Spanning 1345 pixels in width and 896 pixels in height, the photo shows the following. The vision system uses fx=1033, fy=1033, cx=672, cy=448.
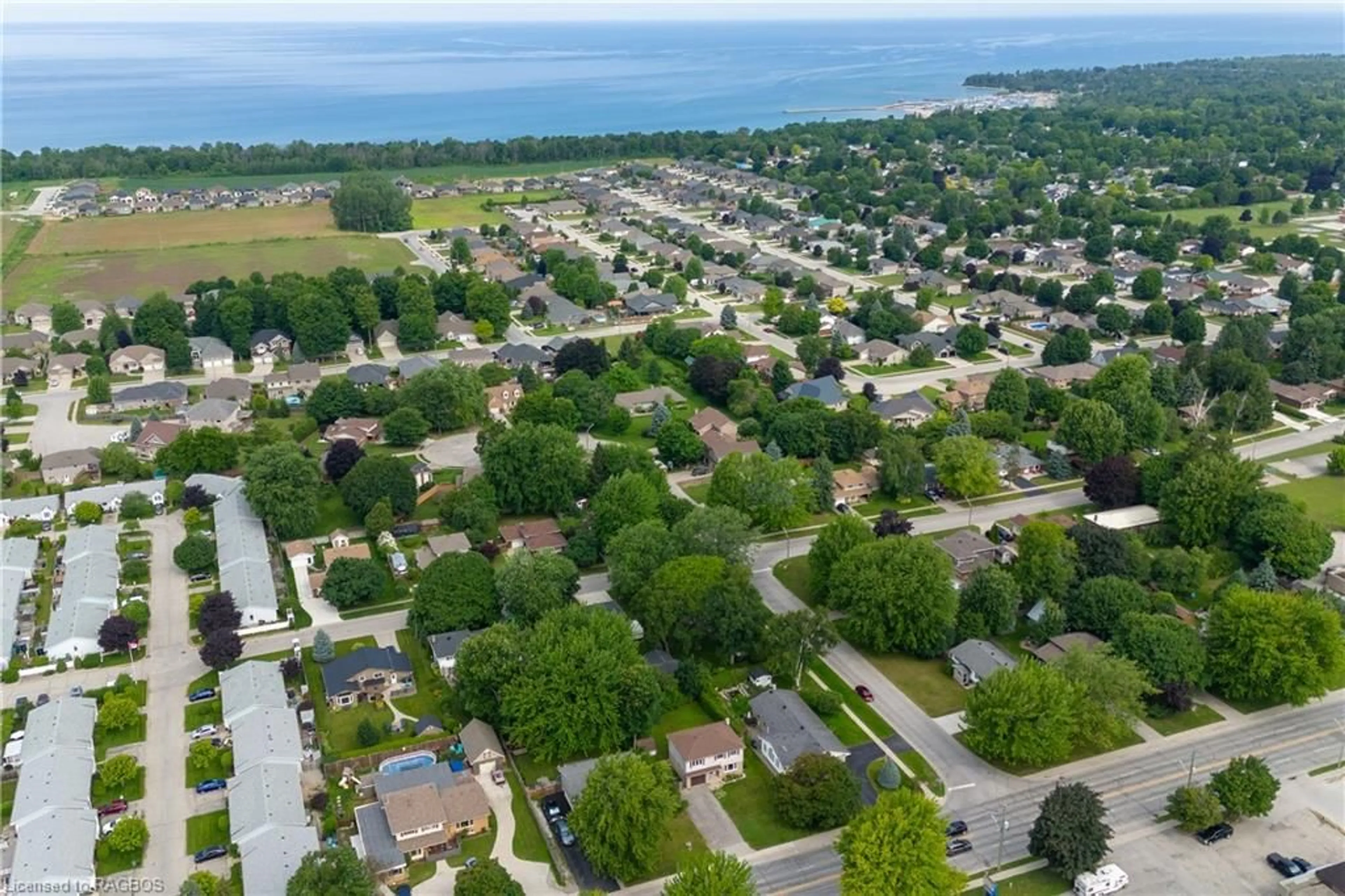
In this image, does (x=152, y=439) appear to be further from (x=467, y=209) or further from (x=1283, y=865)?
(x=467, y=209)

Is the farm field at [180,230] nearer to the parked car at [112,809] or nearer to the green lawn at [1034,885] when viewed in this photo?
the parked car at [112,809]


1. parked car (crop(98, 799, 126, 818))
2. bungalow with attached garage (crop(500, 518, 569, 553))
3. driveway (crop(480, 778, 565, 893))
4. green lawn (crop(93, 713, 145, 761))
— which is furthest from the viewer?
bungalow with attached garage (crop(500, 518, 569, 553))

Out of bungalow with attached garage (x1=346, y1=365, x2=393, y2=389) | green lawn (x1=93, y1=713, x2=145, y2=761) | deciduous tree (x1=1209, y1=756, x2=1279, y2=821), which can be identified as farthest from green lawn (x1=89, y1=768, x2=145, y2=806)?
bungalow with attached garage (x1=346, y1=365, x2=393, y2=389)

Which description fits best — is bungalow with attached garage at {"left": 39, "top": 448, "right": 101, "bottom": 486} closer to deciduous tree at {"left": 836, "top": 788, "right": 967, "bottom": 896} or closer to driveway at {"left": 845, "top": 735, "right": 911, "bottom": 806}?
driveway at {"left": 845, "top": 735, "right": 911, "bottom": 806}

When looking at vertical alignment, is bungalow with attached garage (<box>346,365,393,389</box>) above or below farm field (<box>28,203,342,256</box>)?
below

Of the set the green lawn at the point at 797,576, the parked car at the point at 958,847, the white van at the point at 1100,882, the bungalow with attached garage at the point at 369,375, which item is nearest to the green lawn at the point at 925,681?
the green lawn at the point at 797,576

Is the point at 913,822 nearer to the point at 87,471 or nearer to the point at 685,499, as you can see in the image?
the point at 685,499
